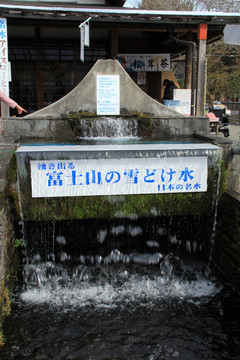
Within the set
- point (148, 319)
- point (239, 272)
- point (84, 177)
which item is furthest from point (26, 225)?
point (239, 272)

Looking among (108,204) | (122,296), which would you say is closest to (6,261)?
(108,204)

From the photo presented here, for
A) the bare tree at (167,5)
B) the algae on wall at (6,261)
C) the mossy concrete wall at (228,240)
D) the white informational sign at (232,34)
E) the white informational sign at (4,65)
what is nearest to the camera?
the algae on wall at (6,261)

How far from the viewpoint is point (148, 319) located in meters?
4.63

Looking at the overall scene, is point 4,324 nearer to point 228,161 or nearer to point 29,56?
point 228,161

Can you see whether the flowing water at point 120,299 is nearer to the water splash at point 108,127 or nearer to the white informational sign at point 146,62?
the water splash at point 108,127

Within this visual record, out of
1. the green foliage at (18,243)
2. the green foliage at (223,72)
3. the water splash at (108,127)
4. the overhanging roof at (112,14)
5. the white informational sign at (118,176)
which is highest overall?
the green foliage at (223,72)

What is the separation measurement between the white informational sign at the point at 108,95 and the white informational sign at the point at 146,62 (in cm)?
686

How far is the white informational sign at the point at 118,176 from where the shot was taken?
500 centimetres

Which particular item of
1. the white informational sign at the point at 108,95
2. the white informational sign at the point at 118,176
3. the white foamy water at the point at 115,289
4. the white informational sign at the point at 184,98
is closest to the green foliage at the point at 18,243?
the white foamy water at the point at 115,289

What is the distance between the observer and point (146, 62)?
44.9ft

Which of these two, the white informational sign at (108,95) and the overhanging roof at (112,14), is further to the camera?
the overhanging roof at (112,14)

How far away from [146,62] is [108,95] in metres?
7.34

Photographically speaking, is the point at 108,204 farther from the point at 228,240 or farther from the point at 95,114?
the point at 95,114

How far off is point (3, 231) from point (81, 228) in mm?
1498
